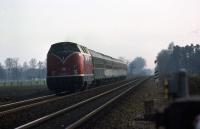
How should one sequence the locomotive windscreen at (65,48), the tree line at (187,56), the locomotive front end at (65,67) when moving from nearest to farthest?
the locomotive front end at (65,67), the locomotive windscreen at (65,48), the tree line at (187,56)

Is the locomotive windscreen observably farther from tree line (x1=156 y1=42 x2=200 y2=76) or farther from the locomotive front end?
tree line (x1=156 y1=42 x2=200 y2=76)

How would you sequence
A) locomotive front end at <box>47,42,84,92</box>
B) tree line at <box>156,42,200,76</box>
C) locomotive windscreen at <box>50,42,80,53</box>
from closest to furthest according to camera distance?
locomotive front end at <box>47,42,84,92</box>
locomotive windscreen at <box>50,42,80,53</box>
tree line at <box>156,42,200,76</box>

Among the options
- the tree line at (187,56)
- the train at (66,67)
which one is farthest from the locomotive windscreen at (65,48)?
the tree line at (187,56)

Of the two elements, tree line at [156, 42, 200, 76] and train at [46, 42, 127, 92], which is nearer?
train at [46, 42, 127, 92]

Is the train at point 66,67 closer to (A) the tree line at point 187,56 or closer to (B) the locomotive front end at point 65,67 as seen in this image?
(B) the locomotive front end at point 65,67

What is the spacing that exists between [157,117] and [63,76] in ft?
85.7

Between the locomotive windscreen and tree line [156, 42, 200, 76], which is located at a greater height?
tree line [156, 42, 200, 76]

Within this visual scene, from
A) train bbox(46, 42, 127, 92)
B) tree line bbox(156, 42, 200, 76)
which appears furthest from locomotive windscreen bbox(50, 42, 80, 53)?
tree line bbox(156, 42, 200, 76)

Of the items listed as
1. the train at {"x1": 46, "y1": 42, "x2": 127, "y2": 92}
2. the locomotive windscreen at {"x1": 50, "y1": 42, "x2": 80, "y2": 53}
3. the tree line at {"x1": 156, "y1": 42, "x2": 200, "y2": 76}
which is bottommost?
the train at {"x1": 46, "y1": 42, "x2": 127, "y2": 92}

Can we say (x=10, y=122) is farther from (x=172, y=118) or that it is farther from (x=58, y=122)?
(x=172, y=118)

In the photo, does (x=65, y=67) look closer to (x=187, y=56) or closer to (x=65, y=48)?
(x=65, y=48)

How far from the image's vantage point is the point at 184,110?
382cm

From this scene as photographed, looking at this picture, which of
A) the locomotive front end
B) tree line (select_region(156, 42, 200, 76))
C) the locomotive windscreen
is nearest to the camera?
the locomotive front end

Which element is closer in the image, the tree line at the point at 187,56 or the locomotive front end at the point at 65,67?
the locomotive front end at the point at 65,67
